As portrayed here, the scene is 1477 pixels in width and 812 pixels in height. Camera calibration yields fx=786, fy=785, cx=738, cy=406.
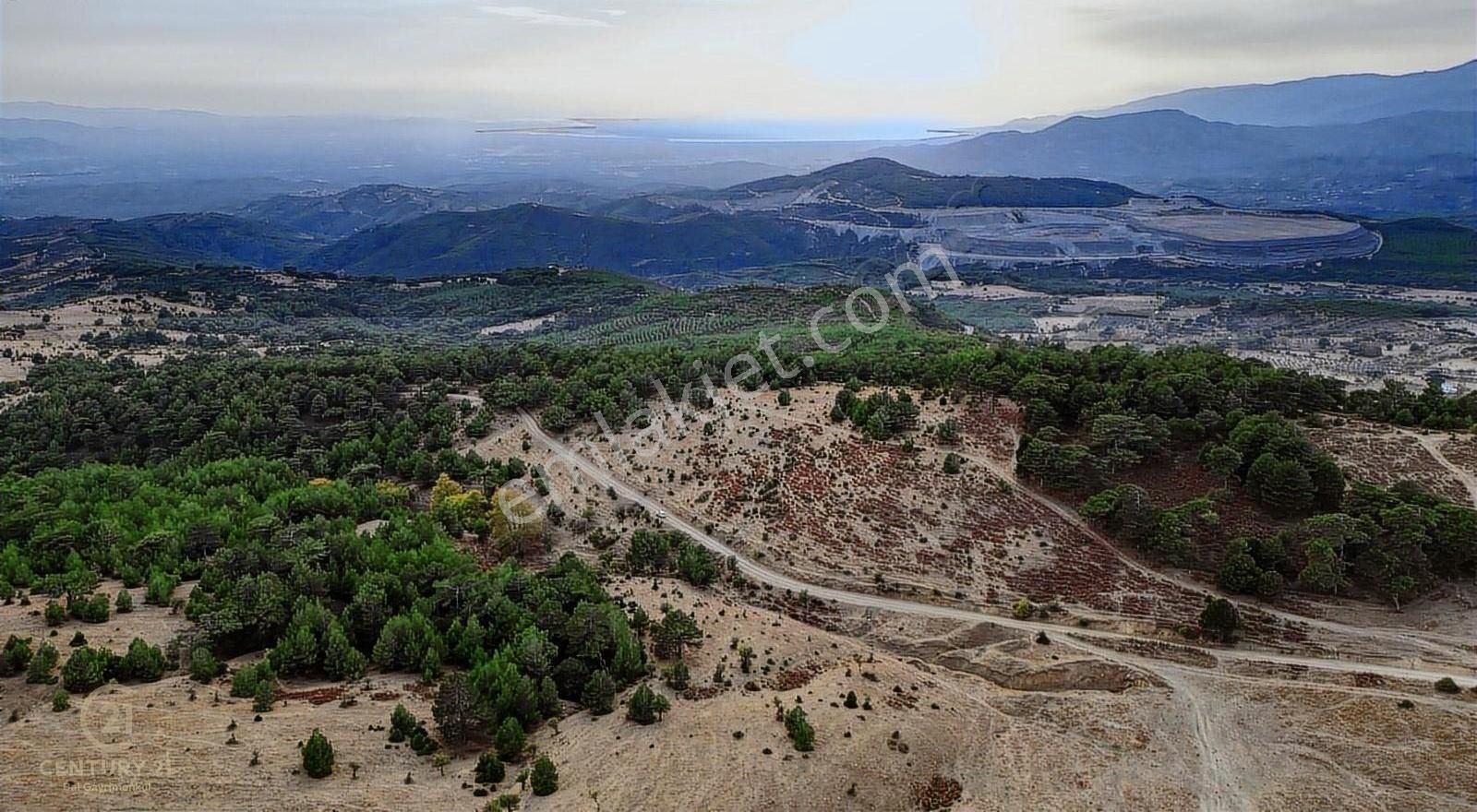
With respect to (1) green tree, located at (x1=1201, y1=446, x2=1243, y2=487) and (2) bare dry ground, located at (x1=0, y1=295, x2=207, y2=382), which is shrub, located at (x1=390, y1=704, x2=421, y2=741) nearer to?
(1) green tree, located at (x1=1201, y1=446, x2=1243, y2=487)

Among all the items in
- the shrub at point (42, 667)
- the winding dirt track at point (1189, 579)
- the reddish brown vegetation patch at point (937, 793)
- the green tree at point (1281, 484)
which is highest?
the green tree at point (1281, 484)

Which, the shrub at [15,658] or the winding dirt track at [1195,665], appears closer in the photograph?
the shrub at [15,658]

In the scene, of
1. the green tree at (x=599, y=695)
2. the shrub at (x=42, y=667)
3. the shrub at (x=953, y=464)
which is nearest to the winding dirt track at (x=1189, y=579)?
the shrub at (x=953, y=464)

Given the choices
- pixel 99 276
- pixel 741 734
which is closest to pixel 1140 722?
pixel 741 734

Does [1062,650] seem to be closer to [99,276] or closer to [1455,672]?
[1455,672]

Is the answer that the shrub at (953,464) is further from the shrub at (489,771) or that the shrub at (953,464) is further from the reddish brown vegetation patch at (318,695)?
the reddish brown vegetation patch at (318,695)

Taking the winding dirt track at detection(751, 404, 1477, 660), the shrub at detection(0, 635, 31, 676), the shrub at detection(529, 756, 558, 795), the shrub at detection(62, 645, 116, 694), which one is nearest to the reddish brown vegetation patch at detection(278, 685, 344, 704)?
the shrub at detection(62, 645, 116, 694)
